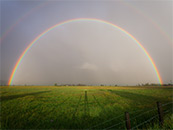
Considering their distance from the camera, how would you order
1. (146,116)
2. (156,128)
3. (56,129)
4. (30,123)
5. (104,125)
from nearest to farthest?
(156,128) → (56,129) → (104,125) → (30,123) → (146,116)

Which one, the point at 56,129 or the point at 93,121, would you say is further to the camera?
the point at 93,121

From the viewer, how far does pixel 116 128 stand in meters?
8.83

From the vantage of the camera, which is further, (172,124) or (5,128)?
(5,128)

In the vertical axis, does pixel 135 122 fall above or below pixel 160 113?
below

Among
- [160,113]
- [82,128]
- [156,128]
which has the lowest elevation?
[82,128]

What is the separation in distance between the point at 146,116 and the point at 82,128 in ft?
25.4

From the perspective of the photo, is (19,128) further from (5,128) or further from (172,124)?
(172,124)

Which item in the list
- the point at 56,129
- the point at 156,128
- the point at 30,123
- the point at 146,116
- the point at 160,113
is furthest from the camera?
the point at 146,116

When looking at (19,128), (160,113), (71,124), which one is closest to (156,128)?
(160,113)

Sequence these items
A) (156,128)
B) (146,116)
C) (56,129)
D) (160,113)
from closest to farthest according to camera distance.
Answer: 1. (156,128)
2. (160,113)
3. (56,129)
4. (146,116)

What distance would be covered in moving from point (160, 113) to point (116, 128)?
3.87 meters

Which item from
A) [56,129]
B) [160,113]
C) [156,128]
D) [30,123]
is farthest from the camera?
[30,123]

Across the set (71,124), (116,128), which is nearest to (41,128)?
(71,124)

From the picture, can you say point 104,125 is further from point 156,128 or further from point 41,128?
point 41,128
